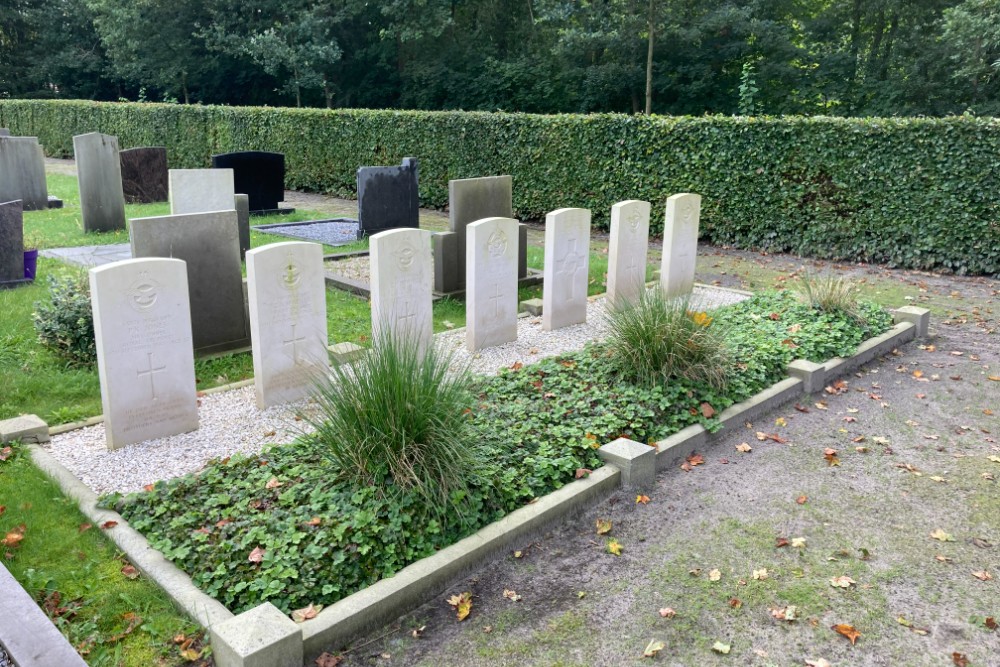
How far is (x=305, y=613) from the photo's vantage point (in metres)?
3.16

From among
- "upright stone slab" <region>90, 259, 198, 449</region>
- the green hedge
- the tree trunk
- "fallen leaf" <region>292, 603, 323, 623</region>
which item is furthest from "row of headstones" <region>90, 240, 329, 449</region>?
the tree trunk

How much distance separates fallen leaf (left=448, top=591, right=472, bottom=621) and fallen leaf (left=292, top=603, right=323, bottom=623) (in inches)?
22.9

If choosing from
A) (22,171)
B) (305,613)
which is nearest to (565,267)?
(305,613)

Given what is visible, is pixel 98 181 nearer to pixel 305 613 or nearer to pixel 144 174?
pixel 144 174

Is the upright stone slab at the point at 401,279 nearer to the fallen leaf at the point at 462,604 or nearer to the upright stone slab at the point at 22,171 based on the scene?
the fallen leaf at the point at 462,604

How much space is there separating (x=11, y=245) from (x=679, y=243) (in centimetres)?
700

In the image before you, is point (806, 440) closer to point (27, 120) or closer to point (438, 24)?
point (438, 24)

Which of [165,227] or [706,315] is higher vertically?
[165,227]

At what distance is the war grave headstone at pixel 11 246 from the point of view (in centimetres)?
811

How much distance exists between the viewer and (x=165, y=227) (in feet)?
19.7

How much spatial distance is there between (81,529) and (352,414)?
1393 millimetres

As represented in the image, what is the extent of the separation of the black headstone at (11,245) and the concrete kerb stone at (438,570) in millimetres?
6869

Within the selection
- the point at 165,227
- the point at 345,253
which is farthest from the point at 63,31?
the point at 165,227

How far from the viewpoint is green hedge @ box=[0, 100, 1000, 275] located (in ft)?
32.6
